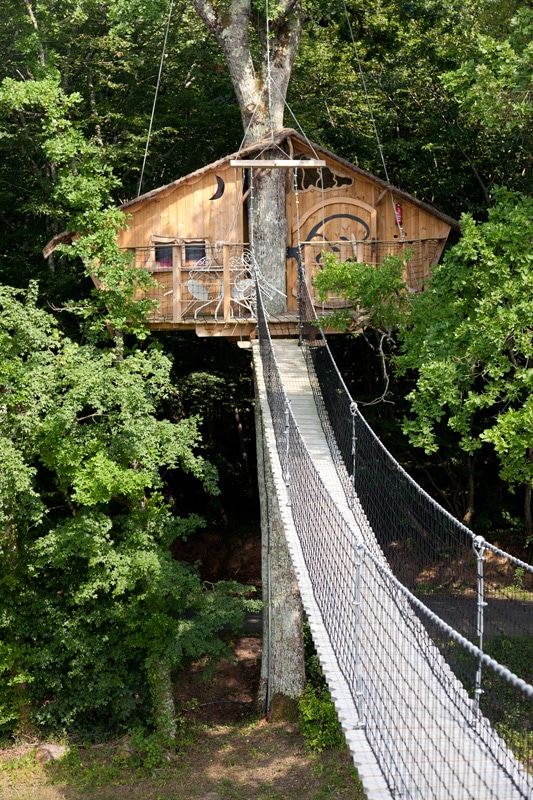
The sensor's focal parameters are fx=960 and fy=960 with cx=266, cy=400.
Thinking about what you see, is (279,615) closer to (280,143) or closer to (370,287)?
(370,287)

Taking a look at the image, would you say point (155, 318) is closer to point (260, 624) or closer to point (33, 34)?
point (33, 34)

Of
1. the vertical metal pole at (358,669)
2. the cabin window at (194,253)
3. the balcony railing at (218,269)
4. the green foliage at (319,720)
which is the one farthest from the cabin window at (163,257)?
the vertical metal pole at (358,669)

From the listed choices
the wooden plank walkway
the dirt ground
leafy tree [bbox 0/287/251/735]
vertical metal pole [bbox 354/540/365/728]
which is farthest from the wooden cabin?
vertical metal pole [bbox 354/540/365/728]

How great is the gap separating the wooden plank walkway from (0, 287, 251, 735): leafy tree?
353 cm

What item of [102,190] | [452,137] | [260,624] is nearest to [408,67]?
[452,137]

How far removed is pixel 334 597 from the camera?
16.2 feet

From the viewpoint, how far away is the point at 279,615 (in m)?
9.02

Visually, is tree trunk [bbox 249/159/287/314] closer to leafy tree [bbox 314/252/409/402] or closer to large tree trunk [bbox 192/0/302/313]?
large tree trunk [bbox 192/0/302/313]

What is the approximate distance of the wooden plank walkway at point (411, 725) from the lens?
350cm

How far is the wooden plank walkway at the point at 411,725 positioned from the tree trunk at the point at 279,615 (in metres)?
3.76

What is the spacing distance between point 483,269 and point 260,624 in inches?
227

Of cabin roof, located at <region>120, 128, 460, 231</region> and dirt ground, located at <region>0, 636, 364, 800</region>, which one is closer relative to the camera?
dirt ground, located at <region>0, 636, 364, 800</region>

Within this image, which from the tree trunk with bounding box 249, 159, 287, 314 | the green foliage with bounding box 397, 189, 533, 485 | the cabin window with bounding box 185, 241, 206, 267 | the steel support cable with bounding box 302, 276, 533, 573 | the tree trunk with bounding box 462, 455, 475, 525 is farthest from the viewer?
the tree trunk with bounding box 462, 455, 475, 525

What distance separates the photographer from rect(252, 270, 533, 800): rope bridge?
3590mm
